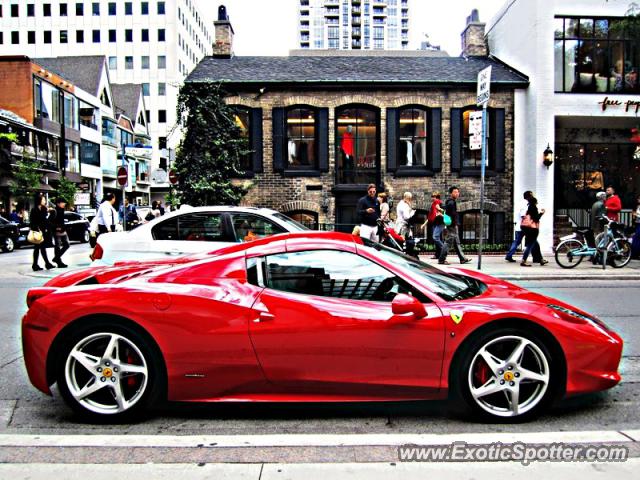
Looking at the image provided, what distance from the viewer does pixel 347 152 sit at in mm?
20859

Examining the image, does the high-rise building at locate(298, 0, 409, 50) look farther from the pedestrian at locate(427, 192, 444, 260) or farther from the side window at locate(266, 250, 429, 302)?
the side window at locate(266, 250, 429, 302)

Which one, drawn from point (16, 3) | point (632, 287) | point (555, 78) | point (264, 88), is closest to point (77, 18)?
point (16, 3)

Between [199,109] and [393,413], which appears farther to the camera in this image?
[199,109]

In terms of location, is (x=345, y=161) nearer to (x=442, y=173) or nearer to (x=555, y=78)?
(x=442, y=173)

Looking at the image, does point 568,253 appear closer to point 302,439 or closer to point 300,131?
point 300,131

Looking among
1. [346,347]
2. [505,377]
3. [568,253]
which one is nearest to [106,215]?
[568,253]

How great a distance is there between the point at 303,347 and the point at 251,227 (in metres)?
4.29

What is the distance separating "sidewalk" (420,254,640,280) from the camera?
39.9 feet

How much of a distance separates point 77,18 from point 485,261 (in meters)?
86.8

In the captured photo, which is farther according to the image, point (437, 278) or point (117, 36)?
point (117, 36)

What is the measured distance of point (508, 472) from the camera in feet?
10.00

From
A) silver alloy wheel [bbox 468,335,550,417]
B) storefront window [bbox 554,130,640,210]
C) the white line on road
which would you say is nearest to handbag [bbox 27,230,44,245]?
the white line on road
